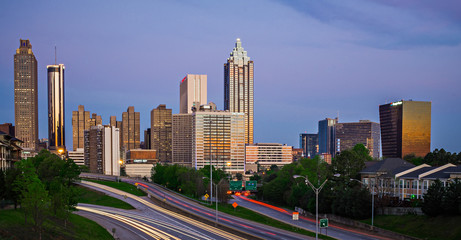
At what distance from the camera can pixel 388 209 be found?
84.2 meters

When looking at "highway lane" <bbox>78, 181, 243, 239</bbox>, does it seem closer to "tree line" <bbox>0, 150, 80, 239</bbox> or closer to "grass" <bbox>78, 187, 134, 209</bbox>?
"grass" <bbox>78, 187, 134, 209</bbox>

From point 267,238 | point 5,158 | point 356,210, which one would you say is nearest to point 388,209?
point 356,210

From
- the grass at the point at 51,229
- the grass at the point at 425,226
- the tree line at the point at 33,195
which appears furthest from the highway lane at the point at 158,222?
the grass at the point at 425,226

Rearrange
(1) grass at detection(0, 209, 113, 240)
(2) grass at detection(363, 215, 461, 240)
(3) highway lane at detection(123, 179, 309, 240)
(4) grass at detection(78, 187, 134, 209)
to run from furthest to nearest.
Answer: (4) grass at detection(78, 187, 134, 209), (3) highway lane at detection(123, 179, 309, 240), (2) grass at detection(363, 215, 461, 240), (1) grass at detection(0, 209, 113, 240)

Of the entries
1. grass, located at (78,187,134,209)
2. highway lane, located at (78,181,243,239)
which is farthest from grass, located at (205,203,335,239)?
grass, located at (78,187,134,209)

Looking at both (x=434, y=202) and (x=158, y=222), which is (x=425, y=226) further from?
(x=158, y=222)

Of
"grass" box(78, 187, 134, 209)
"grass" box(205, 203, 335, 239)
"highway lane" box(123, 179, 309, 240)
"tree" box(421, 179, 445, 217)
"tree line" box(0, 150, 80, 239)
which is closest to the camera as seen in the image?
"tree line" box(0, 150, 80, 239)

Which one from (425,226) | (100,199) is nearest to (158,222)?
(100,199)

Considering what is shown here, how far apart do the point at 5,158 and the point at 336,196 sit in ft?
232

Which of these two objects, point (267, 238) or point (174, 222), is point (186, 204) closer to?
point (174, 222)

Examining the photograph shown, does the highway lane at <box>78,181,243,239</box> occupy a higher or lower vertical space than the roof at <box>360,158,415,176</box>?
lower

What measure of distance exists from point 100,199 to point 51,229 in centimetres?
5491

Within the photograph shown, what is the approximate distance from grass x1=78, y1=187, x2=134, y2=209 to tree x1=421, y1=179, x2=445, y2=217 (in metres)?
60.7

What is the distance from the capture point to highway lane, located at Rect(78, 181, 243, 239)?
6875 centimetres
